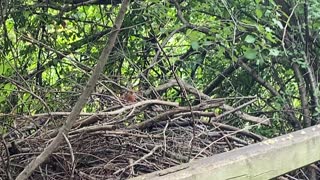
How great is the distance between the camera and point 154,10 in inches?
85.5

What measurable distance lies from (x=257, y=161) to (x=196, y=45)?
0.88 m

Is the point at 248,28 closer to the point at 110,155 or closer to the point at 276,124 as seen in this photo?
the point at 276,124

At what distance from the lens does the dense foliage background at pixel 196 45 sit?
208cm

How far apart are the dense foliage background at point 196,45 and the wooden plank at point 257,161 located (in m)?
0.64

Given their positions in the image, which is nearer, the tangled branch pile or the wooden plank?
the wooden plank

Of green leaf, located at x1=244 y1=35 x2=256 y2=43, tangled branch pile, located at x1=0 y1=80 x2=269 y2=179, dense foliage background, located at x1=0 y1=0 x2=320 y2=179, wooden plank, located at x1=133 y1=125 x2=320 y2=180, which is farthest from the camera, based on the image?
dense foliage background, located at x1=0 y1=0 x2=320 y2=179

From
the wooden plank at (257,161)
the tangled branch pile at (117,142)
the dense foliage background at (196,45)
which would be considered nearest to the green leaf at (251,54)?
the dense foliage background at (196,45)

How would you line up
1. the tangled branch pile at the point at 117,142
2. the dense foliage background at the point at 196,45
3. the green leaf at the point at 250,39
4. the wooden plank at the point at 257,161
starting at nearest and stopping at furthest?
the wooden plank at the point at 257,161 → the tangled branch pile at the point at 117,142 → the green leaf at the point at 250,39 → the dense foliage background at the point at 196,45

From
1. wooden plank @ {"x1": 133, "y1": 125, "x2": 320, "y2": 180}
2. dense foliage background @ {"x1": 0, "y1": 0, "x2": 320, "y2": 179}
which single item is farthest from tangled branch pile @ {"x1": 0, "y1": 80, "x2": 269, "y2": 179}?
dense foliage background @ {"x1": 0, "y1": 0, "x2": 320, "y2": 179}

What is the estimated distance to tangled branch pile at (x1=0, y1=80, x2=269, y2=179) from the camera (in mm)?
1240

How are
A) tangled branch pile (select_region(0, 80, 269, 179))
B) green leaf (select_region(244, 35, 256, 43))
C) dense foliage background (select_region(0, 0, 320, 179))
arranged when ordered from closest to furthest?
tangled branch pile (select_region(0, 80, 269, 179))
green leaf (select_region(244, 35, 256, 43))
dense foliage background (select_region(0, 0, 320, 179))

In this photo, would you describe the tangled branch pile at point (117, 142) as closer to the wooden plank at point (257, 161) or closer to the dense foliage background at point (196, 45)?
the wooden plank at point (257, 161)

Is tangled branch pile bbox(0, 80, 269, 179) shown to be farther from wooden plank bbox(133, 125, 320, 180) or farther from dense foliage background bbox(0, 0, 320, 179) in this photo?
dense foliage background bbox(0, 0, 320, 179)

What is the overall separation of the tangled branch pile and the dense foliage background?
0.34m
